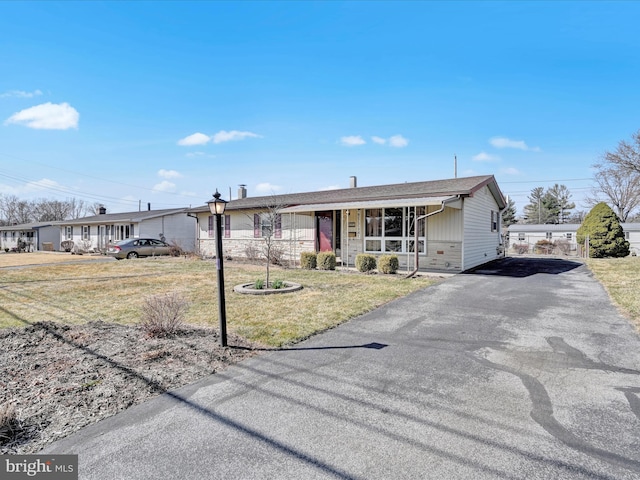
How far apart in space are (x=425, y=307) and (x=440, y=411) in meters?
4.33

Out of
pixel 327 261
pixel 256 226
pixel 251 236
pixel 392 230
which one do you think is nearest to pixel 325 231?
pixel 327 261

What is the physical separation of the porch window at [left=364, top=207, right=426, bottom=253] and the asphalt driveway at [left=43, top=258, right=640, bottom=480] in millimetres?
8395

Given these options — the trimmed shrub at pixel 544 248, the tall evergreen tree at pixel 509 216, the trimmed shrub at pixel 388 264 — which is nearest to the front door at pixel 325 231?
the trimmed shrub at pixel 388 264

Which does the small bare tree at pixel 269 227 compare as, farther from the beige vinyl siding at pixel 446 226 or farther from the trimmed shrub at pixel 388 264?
the beige vinyl siding at pixel 446 226

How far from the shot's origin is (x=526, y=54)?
12.9 m

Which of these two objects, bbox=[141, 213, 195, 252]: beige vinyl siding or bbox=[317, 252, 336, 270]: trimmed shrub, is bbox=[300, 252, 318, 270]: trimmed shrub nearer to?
bbox=[317, 252, 336, 270]: trimmed shrub

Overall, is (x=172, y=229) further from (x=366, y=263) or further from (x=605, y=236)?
(x=605, y=236)

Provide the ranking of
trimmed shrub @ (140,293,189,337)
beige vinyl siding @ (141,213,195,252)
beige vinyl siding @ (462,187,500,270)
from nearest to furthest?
trimmed shrub @ (140,293,189,337) → beige vinyl siding @ (462,187,500,270) → beige vinyl siding @ (141,213,195,252)

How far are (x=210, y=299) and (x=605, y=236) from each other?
21566mm

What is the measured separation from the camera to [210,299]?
25.7 feet

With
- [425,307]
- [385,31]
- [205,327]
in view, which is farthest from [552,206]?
[205,327]

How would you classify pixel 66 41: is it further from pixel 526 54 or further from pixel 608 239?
pixel 608 239

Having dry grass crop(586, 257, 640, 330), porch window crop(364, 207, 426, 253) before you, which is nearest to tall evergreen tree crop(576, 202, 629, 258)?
dry grass crop(586, 257, 640, 330)

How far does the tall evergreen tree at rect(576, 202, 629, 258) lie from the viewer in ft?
60.2
